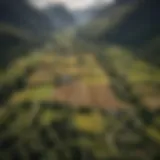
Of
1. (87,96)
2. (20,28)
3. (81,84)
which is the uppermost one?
(20,28)

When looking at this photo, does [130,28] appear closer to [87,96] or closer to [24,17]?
[87,96]

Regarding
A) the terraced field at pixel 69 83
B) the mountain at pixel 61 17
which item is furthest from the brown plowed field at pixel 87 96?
the mountain at pixel 61 17

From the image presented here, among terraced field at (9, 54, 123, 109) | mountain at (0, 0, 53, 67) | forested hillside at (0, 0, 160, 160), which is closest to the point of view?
forested hillside at (0, 0, 160, 160)

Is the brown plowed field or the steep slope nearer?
the brown plowed field

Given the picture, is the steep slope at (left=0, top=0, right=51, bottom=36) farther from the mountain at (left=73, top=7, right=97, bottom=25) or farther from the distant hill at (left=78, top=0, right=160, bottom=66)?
the distant hill at (left=78, top=0, right=160, bottom=66)

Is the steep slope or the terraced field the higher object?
the steep slope

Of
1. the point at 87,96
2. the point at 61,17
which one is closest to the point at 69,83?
the point at 87,96

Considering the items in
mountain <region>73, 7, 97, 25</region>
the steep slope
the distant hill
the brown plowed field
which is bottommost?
the brown plowed field

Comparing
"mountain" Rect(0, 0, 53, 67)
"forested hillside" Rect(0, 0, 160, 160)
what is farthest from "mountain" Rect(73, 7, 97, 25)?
"mountain" Rect(0, 0, 53, 67)

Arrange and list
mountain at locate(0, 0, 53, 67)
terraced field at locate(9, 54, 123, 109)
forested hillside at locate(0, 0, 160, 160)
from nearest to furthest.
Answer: forested hillside at locate(0, 0, 160, 160) → terraced field at locate(9, 54, 123, 109) → mountain at locate(0, 0, 53, 67)

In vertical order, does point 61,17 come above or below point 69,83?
above
